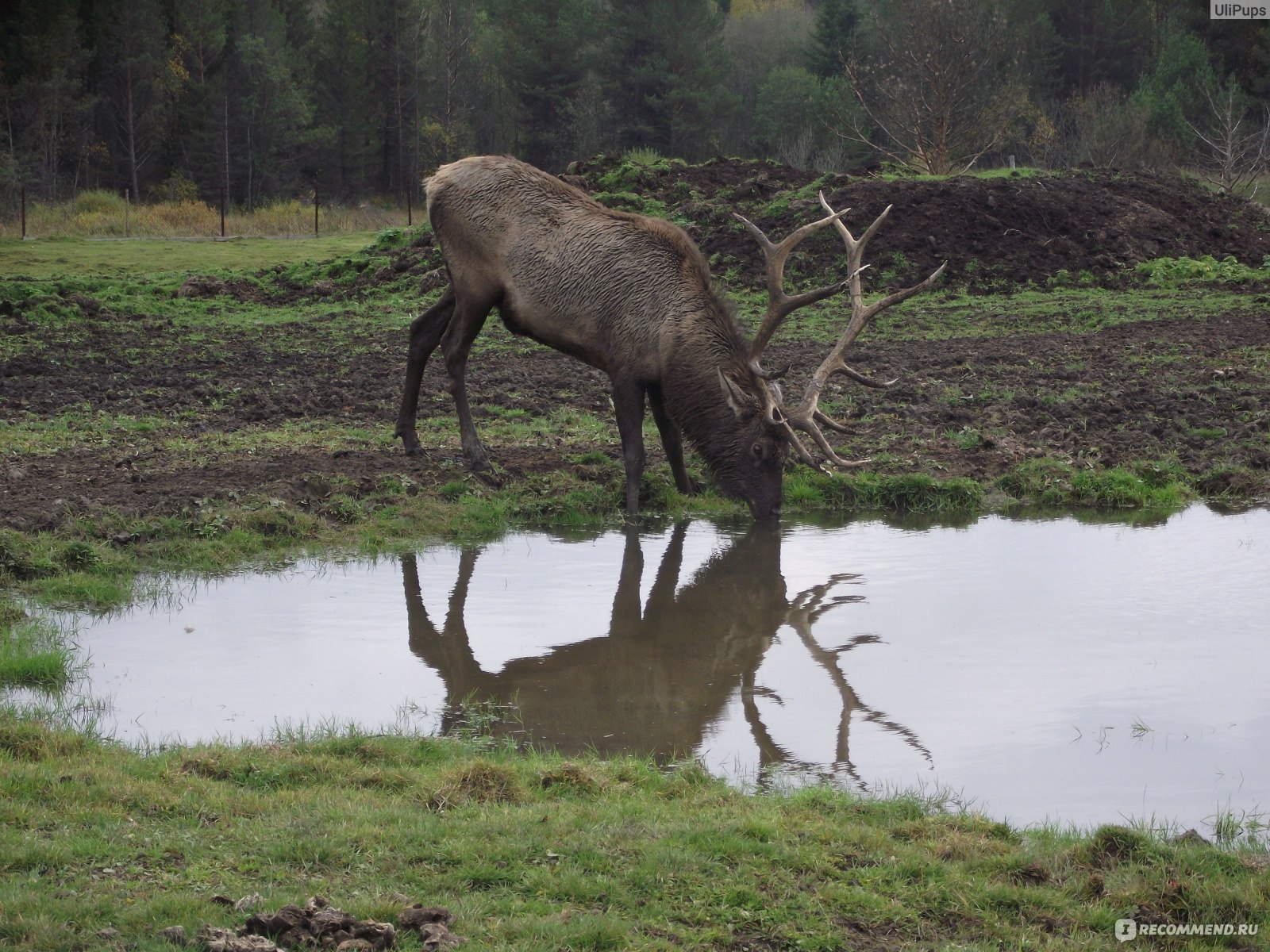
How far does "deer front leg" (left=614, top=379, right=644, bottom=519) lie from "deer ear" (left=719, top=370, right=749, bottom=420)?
2.31 ft

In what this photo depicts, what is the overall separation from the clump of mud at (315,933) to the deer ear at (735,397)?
20.2 ft

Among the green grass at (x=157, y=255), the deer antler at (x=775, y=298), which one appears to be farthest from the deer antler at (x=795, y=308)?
the green grass at (x=157, y=255)

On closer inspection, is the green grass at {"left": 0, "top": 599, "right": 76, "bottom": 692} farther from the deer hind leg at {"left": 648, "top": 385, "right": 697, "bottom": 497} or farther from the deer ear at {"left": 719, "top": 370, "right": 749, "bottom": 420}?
the deer hind leg at {"left": 648, "top": 385, "right": 697, "bottom": 497}

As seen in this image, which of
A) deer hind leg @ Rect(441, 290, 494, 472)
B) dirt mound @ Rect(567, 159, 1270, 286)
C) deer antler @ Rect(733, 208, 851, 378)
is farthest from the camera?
dirt mound @ Rect(567, 159, 1270, 286)

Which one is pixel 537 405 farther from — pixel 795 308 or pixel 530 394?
pixel 795 308

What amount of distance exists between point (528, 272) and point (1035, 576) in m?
4.44

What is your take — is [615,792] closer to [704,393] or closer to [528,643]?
[528,643]

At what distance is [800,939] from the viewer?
12.9 feet

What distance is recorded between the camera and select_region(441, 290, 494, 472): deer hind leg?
10.8 metres

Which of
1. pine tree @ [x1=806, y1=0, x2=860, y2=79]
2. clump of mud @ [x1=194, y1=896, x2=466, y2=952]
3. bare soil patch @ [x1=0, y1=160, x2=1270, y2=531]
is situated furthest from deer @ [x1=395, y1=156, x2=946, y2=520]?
pine tree @ [x1=806, y1=0, x2=860, y2=79]

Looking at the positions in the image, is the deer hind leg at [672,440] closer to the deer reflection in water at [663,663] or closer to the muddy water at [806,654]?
the muddy water at [806,654]

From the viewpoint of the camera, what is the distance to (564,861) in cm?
430

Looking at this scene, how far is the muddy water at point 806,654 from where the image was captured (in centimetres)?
562

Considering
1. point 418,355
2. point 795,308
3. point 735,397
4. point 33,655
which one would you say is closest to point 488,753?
point 33,655
